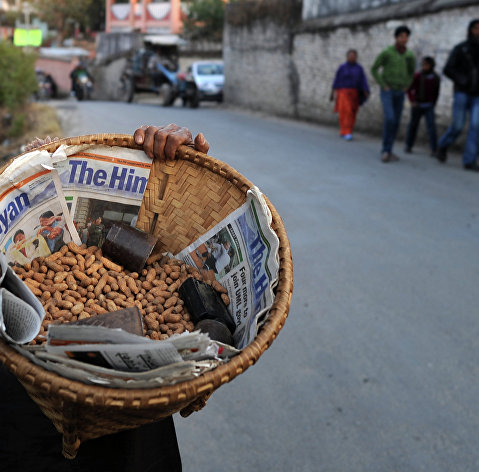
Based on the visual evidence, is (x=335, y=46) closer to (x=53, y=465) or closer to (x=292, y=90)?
(x=292, y=90)

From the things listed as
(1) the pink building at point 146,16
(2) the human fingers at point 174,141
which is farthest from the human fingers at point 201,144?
(1) the pink building at point 146,16

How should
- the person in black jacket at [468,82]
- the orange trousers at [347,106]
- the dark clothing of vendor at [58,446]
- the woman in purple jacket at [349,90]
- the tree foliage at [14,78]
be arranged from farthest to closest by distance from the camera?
the tree foliage at [14,78]
the orange trousers at [347,106]
the woman in purple jacket at [349,90]
the person in black jacket at [468,82]
the dark clothing of vendor at [58,446]

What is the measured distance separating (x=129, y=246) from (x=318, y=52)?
14.1 meters

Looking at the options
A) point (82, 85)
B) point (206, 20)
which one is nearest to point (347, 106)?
point (82, 85)

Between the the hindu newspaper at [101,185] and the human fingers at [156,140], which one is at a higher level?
the human fingers at [156,140]

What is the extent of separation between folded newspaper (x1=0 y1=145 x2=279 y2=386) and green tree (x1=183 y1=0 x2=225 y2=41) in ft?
96.1

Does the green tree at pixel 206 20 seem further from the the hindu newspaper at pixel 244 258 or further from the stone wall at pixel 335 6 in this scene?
the the hindu newspaper at pixel 244 258

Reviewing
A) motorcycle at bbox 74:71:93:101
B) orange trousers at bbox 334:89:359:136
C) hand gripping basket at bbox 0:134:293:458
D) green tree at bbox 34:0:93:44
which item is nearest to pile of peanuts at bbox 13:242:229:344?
hand gripping basket at bbox 0:134:293:458

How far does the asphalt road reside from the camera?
280 centimetres

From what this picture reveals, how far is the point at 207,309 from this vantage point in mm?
1503

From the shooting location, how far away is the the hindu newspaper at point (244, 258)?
1436 mm

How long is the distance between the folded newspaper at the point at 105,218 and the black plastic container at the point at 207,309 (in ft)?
0.09

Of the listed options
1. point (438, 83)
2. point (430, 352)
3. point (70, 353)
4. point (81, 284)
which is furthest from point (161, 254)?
point (438, 83)

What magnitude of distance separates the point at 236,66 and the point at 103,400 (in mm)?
20042
